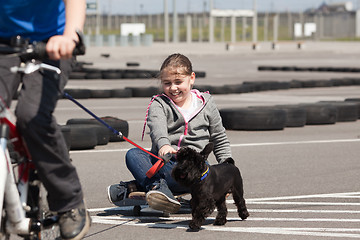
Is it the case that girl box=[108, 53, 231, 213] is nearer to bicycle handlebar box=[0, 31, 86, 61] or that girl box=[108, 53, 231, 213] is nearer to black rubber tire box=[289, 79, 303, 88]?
bicycle handlebar box=[0, 31, 86, 61]

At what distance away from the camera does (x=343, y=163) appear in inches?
362

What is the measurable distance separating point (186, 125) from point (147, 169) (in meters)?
0.44

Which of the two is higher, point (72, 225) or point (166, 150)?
point (166, 150)

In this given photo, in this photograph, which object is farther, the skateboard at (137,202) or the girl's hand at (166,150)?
the skateboard at (137,202)

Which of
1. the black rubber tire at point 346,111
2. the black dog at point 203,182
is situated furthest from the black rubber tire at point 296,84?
the black dog at point 203,182

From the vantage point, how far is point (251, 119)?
12.4 metres

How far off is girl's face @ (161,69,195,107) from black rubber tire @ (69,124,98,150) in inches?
148

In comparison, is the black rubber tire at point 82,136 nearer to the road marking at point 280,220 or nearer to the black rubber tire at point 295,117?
the road marking at point 280,220

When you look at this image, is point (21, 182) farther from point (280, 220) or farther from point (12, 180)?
point (280, 220)

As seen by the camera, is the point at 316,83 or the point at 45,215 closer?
the point at 45,215

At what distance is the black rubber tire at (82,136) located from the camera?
996cm

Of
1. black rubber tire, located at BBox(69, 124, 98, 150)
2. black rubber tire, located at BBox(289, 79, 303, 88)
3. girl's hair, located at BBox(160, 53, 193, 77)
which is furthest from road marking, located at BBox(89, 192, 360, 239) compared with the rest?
black rubber tire, located at BBox(289, 79, 303, 88)

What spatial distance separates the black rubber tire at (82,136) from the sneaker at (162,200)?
4.15m

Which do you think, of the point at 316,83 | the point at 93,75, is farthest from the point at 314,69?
the point at 93,75
